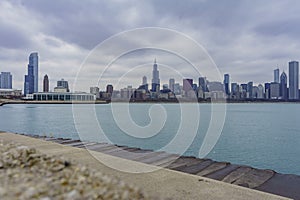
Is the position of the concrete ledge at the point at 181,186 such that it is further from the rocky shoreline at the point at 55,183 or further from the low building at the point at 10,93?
the low building at the point at 10,93

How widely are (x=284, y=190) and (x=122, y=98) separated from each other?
8.82 m

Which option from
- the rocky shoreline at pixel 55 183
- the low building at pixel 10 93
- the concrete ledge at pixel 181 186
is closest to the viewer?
the rocky shoreline at pixel 55 183

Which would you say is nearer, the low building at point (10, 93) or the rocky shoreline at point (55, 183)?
the rocky shoreline at point (55, 183)

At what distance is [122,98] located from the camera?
1391cm

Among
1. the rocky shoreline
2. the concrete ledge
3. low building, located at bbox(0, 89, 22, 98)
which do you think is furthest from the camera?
low building, located at bbox(0, 89, 22, 98)

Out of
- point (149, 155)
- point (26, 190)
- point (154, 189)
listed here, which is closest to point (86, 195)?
point (26, 190)

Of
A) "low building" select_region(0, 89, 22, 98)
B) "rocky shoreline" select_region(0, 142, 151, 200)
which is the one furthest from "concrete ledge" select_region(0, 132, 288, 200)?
"low building" select_region(0, 89, 22, 98)

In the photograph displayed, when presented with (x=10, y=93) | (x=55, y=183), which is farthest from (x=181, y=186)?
(x=10, y=93)

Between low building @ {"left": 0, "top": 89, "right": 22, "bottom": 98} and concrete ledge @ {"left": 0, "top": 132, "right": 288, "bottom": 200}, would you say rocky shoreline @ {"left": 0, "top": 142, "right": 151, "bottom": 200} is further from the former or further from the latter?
low building @ {"left": 0, "top": 89, "right": 22, "bottom": 98}

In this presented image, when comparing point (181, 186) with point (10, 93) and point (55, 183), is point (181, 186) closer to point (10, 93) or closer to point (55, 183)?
point (55, 183)

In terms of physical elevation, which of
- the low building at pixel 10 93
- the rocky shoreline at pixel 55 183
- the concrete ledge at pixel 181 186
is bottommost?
the concrete ledge at pixel 181 186

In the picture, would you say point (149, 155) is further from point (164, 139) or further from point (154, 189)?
point (164, 139)

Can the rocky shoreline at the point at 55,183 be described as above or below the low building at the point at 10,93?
below

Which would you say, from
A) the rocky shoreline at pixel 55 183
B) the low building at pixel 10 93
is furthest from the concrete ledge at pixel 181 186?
the low building at pixel 10 93
